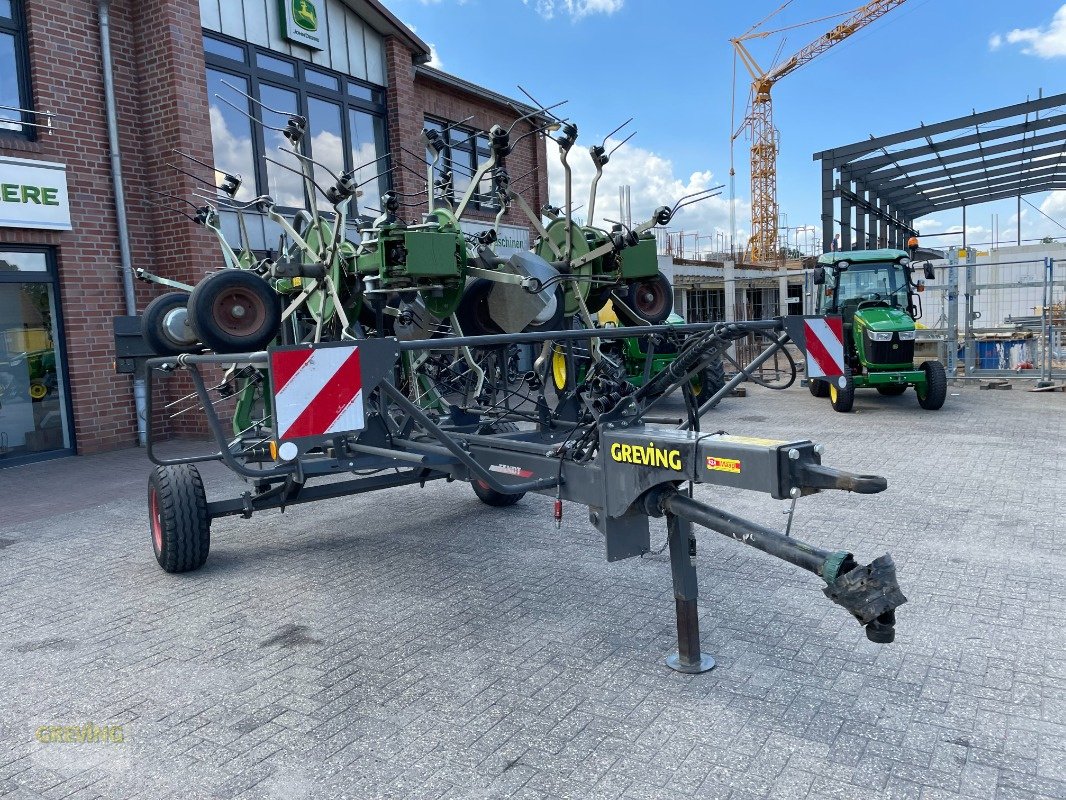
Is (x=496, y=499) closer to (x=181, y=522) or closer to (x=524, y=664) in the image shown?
(x=181, y=522)

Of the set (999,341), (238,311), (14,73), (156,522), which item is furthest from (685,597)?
(999,341)

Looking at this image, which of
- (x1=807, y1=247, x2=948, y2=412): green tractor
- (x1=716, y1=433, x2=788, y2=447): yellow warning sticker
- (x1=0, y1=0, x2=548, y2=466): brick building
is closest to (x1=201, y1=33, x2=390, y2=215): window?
(x1=0, y1=0, x2=548, y2=466): brick building

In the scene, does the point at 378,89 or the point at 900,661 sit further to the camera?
the point at 378,89

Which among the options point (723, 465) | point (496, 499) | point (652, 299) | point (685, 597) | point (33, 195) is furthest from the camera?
point (33, 195)

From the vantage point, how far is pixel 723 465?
2.93m

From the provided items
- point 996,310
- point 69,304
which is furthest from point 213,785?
point 996,310

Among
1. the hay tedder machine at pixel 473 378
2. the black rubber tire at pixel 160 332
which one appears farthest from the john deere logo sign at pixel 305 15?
the black rubber tire at pixel 160 332

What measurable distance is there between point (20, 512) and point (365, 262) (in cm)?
492

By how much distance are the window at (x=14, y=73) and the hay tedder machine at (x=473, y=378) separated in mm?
5012

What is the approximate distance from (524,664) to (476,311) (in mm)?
2557

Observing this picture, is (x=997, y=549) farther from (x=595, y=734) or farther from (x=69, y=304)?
(x=69, y=304)

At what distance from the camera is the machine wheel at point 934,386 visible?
11.7 metres

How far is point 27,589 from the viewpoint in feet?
17.0

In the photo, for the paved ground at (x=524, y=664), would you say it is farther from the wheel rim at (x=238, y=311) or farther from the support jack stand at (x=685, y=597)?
the wheel rim at (x=238, y=311)
